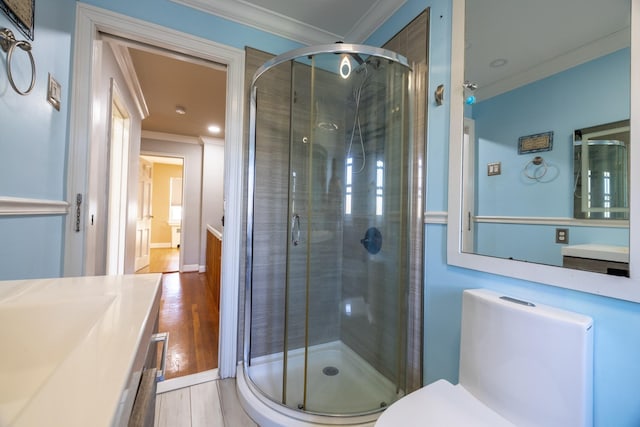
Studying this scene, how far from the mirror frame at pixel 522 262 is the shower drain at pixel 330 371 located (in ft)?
3.40

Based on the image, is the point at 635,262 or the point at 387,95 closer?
the point at 635,262

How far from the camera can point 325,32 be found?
6.41ft

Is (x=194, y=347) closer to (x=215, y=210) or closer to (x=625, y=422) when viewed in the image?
(x=625, y=422)

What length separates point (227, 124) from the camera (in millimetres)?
1737

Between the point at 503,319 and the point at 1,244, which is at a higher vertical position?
the point at 1,244

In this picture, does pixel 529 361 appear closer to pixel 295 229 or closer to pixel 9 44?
pixel 295 229

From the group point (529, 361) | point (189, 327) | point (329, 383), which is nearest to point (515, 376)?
point (529, 361)

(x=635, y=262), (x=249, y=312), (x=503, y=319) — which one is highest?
(x=635, y=262)

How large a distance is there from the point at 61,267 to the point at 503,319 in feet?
6.37

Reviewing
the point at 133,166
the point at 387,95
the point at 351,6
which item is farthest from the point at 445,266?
the point at 133,166

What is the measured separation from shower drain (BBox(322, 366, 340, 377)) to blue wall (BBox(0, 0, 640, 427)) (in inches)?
23.7

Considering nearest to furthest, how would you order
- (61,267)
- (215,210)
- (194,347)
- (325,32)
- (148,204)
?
(61,267), (325,32), (194,347), (215,210), (148,204)

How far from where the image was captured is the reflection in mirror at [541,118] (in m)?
0.87

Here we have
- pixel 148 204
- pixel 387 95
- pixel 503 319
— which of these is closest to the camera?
pixel 503 319
